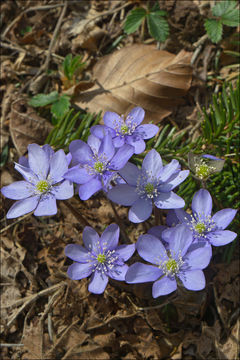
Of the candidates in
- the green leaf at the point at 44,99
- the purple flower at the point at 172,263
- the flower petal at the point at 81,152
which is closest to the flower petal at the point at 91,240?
the purple flower at the point at 172,263

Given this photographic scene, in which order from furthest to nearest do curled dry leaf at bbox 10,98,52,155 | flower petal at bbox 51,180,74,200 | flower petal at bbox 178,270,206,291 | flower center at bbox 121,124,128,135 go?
curled dry leaf at bbox 10,98,52,155 → flower center at bbox 121,124,128,135 → flower petal at bbox 51,180,74,200 → flower petal at bbox 178,270,206,291

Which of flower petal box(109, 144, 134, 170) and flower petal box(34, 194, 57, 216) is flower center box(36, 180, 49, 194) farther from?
flower petal box(109, 144, 134, 170)

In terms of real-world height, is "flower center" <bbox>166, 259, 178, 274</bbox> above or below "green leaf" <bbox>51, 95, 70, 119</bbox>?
below

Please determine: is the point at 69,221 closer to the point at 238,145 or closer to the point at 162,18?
the point at 238,145

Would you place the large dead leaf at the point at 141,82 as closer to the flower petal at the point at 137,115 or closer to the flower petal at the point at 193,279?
the flower petal at the point at 137,115

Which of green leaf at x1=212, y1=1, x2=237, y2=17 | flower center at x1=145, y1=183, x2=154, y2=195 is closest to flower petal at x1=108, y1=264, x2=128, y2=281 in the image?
flower center at x1=145, y1=183, x2=154, y2=195

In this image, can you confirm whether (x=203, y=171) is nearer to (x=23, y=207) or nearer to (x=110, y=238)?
(x=110, y=238)

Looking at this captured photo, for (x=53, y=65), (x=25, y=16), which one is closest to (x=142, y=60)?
(x=53, y=65)

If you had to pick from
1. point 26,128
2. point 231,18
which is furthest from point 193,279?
point 231,18
